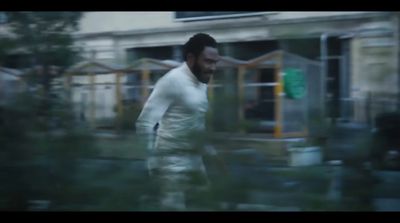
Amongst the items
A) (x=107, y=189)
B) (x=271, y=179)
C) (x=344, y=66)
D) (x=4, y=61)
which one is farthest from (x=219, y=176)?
(x=344, y=66)

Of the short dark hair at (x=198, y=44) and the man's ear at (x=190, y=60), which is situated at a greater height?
the short dark hair at (x=198, y=44)

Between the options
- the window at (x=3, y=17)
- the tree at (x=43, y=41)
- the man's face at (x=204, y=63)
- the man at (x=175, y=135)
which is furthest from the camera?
the man's face at (x=204, y=63)

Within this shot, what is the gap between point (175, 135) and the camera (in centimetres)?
257

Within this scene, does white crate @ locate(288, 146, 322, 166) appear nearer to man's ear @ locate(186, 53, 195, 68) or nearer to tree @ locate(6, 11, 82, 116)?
tree @ locate(6, 11, 82, 116)

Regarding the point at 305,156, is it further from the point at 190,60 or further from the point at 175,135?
the point at 190,60

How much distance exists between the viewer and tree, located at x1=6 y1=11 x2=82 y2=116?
2754 mm

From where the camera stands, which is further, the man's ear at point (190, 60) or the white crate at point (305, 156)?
the man's ear at point (190, 60)

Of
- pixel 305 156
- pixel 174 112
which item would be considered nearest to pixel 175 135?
pixel 174 112

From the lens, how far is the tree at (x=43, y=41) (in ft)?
9.04

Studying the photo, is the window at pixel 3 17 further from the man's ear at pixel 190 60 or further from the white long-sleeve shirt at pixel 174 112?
the man's ear at pixel 190 60

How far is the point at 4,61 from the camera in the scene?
274 cm

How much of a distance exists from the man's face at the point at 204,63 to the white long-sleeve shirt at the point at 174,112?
22 cm

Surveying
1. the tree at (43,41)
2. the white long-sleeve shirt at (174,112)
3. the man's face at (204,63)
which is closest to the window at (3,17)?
the tree at (43,41)
